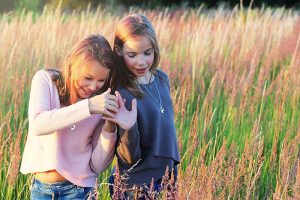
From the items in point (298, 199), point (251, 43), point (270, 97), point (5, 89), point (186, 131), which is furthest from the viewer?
point (251, 43)

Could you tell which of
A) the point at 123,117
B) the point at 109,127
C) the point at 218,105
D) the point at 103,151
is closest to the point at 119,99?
the point at 123,117

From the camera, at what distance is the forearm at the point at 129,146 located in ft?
8.38

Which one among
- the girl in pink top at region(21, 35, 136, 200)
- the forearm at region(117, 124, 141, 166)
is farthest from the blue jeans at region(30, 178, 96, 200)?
the forearm at region(117, 124, 141, 166)

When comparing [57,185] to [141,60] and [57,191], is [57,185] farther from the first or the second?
[141,60]

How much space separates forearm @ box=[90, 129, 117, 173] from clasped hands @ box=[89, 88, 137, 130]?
0.27 ft

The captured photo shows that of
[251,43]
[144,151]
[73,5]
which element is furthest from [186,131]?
[73,5]

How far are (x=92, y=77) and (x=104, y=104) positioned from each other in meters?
0.20

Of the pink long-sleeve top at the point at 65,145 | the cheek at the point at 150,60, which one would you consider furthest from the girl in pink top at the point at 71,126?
the cheek at the point at 150,60

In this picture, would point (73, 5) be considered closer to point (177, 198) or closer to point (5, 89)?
point (5, 89)

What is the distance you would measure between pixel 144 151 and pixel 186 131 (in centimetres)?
135

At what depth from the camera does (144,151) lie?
2.71m

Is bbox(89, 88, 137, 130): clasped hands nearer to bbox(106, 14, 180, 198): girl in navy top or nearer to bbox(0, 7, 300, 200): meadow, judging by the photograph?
bbox(106, 14, 180, 198): girl in navy top

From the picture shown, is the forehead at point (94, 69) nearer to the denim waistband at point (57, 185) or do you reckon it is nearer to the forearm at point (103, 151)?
the forearm at point (103, 151)

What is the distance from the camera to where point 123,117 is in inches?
96.4
